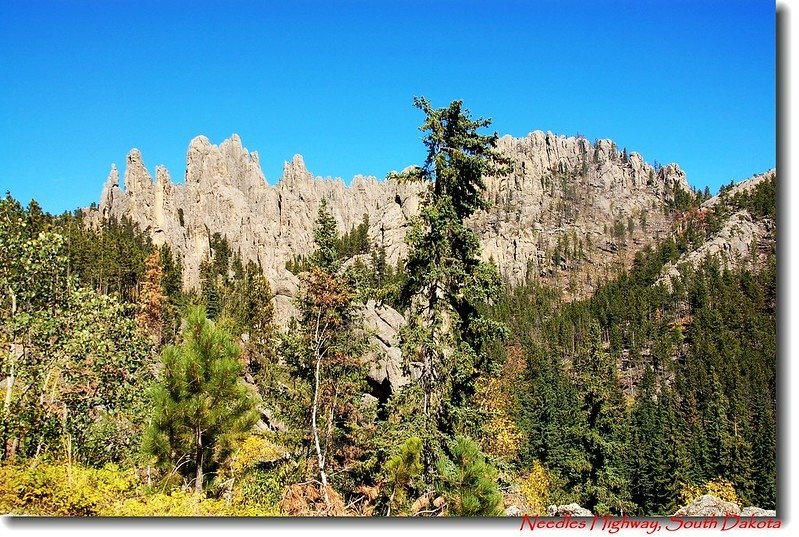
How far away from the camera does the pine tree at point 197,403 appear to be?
28.6 feet

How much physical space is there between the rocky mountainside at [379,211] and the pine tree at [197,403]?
74.2 m

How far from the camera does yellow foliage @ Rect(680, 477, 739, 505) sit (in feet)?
125

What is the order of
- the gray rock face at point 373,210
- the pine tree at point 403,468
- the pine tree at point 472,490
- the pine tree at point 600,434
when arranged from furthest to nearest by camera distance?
the gray rock face at point 373,210
the pine tree at point 600,434
the pine tree at point 403,468
the pine tree at point 472,490

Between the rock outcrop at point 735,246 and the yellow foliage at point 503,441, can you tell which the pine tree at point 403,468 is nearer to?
the yellow foliage at point 503,441

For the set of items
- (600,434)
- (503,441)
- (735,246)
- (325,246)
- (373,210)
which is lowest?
(503,441)

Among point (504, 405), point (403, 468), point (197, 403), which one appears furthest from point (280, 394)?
point (504, 405)

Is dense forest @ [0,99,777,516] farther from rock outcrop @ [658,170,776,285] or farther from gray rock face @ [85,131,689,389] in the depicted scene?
rock outcrop @ [658,170,776,285]

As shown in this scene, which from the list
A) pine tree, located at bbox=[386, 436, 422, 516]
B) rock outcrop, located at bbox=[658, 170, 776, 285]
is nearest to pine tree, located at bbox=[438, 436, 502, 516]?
pine tree, located at bbox=[386, 436, 422, 516]

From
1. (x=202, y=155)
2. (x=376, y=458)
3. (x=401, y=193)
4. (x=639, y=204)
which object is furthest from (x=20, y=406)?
(x=639, y=204)

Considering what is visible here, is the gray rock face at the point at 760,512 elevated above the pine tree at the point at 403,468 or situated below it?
below

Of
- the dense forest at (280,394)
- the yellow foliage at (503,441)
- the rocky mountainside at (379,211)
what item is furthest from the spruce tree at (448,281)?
the rocky mountainside at (379,211)

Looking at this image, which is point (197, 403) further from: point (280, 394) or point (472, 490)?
point (280, 394)

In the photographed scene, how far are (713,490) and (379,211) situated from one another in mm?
114614

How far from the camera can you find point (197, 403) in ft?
29.0
